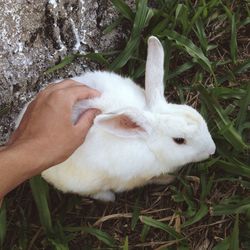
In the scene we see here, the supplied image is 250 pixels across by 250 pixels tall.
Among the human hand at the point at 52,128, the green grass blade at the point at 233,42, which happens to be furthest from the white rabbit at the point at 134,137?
the green grass blade at the point at 233,42

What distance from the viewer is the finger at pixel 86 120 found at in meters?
3.20

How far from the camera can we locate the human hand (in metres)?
3.09

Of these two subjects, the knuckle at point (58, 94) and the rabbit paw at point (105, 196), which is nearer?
the knuckle at point (58, 94)

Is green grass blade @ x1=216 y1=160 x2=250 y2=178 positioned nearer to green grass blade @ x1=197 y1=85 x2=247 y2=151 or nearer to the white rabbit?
green grass blade @ x1=197 y1=85 x2=247 y2=151

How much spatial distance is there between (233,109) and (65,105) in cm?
125

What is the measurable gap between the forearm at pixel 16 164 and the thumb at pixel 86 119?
27 centimetres

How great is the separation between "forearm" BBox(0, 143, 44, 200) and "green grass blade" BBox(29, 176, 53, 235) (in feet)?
1.95

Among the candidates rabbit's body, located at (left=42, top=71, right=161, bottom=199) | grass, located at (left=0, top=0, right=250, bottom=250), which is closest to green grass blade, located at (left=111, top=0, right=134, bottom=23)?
grass, located at (left=0, top=0, right=250, bottom=250)

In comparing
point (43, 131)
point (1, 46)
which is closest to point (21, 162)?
point (43, 131)

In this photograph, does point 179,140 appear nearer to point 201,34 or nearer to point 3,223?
point 201,34

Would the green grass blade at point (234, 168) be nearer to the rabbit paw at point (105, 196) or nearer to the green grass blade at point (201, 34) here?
the rabbit paw at point (105, 196)

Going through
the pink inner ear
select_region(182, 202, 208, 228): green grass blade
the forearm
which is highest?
the forearm

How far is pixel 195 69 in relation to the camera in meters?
4.14

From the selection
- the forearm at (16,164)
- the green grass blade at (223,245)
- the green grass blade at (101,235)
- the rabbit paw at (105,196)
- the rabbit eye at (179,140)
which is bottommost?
the green grass blade at (223,245)
